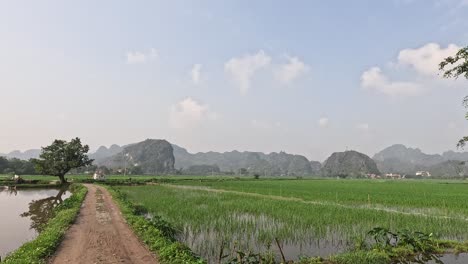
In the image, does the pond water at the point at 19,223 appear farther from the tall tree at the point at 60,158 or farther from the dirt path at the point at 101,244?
the tall tree at the point at 60,158

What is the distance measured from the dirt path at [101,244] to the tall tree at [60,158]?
122 ft

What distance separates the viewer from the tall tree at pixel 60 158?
49938 millimetres

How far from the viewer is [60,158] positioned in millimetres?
50656

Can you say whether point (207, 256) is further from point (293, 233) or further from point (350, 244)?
point (350, 244)

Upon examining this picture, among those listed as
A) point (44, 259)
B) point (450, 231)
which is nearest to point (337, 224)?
point (450, 231)

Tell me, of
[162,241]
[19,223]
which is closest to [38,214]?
[19,223]

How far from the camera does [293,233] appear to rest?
600 inches

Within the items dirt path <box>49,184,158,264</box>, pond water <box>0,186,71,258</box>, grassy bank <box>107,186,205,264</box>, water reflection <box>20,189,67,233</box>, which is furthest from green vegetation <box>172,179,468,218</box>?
pond water <box>0,186,71,258</box>

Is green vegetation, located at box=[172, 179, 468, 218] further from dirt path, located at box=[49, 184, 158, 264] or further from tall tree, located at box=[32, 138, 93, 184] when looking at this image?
tall tree, located at box=[32, 138, 93, 184]

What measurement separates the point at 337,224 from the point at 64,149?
150ft

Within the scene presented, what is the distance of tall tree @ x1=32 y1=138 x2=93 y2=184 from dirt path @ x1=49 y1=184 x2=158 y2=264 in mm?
37205

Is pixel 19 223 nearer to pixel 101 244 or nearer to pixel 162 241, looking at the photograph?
→ pixel 101 244

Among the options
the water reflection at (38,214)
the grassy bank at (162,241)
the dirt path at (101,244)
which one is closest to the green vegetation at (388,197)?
the grassy bank at (162,241)

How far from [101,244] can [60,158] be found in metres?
44.0
